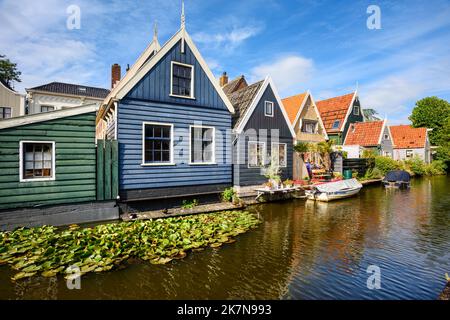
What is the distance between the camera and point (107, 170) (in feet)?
33.3

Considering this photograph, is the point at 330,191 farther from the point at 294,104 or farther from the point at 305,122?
the point at 294,104

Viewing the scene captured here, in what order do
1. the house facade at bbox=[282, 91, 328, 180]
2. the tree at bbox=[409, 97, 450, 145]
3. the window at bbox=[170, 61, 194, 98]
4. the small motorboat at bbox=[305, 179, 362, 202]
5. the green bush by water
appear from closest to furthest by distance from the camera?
the green bush by water, the window at bbox=[170, 61, 194, 98], the small motorboat at bbox=[305, 179, 362, 202], the house facade at bbox=[282, 91, 328, 180], the tree at bbox=[409, 97, 450, 145]

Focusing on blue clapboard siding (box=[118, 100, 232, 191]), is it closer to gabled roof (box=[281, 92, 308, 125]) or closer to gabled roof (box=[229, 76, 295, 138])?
gabled roof (box=[229, 76, 295, 138])

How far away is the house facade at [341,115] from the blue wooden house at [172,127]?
22919 mm

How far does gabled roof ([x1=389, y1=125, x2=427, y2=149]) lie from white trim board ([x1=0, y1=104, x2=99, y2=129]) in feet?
150

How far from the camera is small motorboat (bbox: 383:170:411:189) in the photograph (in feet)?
74.3

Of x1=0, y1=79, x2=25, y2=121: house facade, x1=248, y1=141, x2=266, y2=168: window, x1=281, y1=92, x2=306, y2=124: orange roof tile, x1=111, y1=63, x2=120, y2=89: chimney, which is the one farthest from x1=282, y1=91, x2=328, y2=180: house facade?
x1=0, y1=79, x2=25, y2=121: house facade

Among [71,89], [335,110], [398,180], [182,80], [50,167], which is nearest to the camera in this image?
[50,167]

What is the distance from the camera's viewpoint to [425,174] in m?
35.1

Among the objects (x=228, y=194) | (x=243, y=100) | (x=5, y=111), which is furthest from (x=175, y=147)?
(x=5, y=111)

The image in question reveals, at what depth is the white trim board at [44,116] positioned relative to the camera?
27.2 feet

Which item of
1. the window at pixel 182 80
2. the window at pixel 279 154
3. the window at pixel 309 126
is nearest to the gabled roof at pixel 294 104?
the window at pixel 309 126

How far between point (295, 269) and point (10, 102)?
30.2 m
